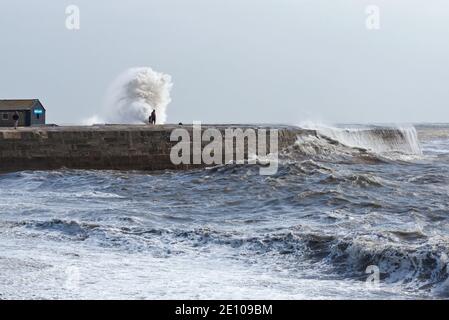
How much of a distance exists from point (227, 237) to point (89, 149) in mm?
10832

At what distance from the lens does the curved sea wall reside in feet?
60.1

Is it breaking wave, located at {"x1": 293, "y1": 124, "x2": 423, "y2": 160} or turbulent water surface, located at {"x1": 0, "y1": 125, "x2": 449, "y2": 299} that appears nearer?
turbulent water surface, located at {"x1": 0, "y1": 125, "x2": 449, "y2": 299}

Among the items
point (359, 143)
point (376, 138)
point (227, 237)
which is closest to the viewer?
point (227, 237)

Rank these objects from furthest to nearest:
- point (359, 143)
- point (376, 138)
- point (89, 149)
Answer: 1. point (376, 138)
2. point (359, 143)
3. point (89, 149)

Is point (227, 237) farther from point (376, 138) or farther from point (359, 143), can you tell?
point (376, 138)

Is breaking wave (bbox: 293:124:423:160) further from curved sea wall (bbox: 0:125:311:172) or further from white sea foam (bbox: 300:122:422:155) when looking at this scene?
curved sea wall (bbox: 0:125:311:172)

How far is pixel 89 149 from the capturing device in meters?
19.0

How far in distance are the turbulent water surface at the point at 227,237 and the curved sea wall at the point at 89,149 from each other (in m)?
2.17

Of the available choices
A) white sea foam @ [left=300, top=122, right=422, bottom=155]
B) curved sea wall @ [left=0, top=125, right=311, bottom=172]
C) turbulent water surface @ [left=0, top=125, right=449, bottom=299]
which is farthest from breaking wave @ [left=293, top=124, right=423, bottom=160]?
turbulent water surface @ [left=0, top=125, right=449, bottom=299]

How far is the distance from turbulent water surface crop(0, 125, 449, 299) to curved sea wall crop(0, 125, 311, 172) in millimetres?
2166

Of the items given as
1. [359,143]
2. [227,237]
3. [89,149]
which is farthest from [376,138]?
[227,237]

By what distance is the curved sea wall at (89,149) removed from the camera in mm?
18328
